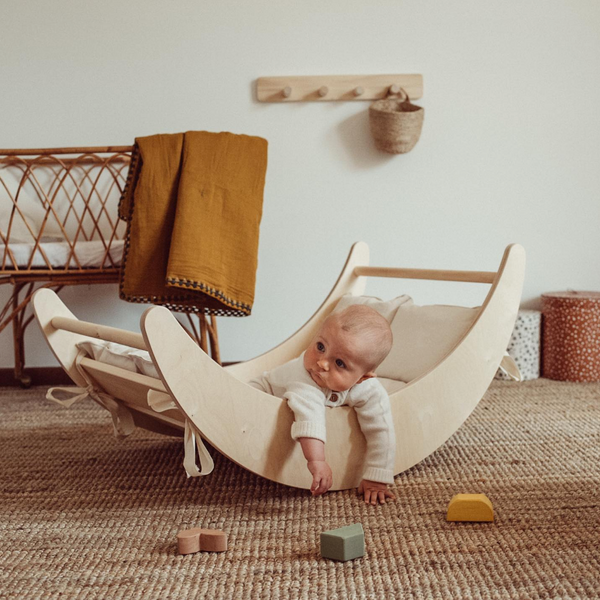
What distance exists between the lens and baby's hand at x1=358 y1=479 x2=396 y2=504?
3.75 feet

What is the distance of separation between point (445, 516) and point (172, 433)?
22.8 inches

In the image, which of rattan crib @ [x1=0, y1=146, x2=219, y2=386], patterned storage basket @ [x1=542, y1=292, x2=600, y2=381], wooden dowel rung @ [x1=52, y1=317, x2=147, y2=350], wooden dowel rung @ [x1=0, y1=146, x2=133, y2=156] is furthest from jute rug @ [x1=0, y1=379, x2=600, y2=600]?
wooden dowel rung @ [x1=0, y1=146, x2=133, y2=156]

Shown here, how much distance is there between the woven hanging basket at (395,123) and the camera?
82.3 inches

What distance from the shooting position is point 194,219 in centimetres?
164

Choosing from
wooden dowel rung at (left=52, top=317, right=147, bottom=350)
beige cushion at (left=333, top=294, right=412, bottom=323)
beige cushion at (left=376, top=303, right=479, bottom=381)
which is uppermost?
wooden dowel rung at (left=52, top=317, right=147, bottom=350)

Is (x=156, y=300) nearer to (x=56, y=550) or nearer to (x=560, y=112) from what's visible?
(x=56, y=550)

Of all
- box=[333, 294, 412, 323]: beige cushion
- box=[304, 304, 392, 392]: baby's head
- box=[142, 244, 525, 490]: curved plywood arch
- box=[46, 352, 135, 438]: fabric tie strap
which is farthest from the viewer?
box=[333, 294, 412, 323]: beige cushion

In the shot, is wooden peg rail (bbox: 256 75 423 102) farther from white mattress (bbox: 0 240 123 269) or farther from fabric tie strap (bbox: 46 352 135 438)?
fabric tie strap (bbox: 46 352 135 438)

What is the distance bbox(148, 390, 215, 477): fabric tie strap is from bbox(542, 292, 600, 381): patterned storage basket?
142cm

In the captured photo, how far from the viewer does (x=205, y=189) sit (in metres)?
1.68

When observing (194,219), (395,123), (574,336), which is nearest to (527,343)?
(574,336)

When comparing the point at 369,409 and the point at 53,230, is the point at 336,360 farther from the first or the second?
the point at 53,230

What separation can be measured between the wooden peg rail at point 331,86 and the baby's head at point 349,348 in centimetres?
122

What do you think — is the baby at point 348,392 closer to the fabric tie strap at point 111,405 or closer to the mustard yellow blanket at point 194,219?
the fabric tie strap at point 111,405
